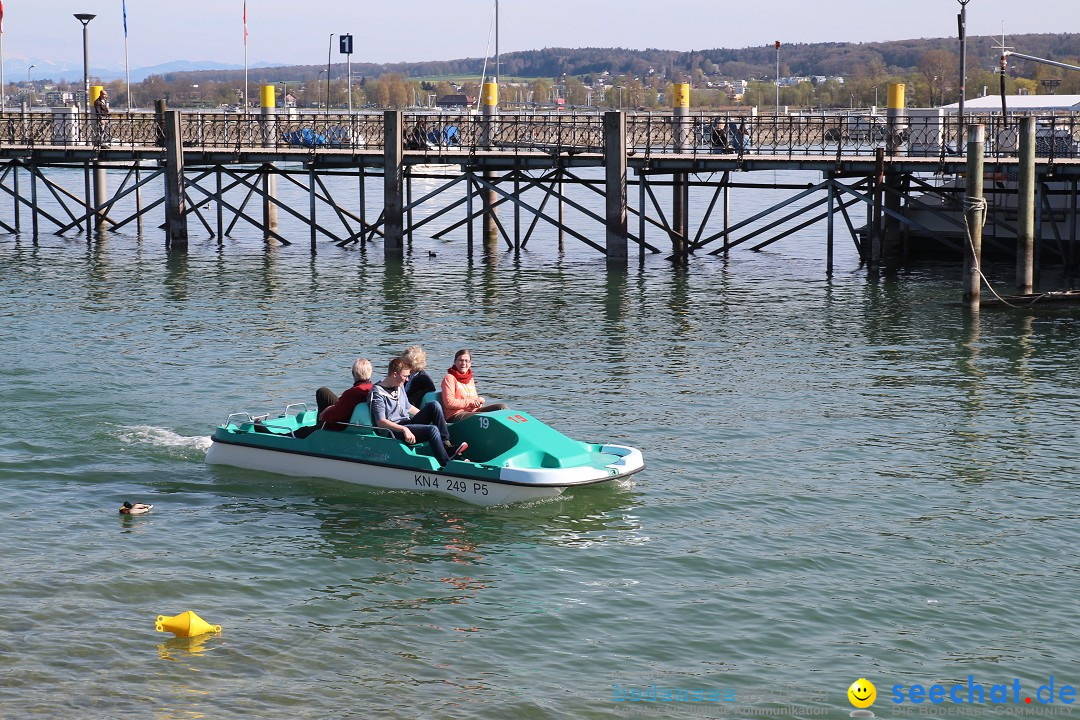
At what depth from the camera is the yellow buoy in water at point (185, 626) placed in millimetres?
11203

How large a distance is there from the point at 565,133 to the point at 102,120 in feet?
44.1

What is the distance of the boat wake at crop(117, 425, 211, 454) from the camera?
17203 mm

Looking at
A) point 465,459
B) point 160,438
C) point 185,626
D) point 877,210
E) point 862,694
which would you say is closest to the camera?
point 862,694

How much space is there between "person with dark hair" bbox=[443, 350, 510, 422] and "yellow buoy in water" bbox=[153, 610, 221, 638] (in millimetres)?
4529

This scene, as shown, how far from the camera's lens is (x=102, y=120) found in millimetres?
39031

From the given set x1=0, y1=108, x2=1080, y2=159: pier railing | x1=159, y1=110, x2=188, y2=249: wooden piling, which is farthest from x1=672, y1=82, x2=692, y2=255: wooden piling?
x1=159, y1=110, x2=188, y2=249: wooden piling

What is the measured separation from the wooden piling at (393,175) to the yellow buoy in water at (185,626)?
23.8 metres

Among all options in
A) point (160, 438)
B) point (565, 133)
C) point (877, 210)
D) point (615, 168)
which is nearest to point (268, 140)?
point (565, 133)

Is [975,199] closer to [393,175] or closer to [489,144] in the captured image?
[489,144]

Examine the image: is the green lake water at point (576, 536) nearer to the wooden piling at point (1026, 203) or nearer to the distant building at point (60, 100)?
the wooden piling at point (1026, 203)

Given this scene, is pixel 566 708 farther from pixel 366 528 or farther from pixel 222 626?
pixel 366 528

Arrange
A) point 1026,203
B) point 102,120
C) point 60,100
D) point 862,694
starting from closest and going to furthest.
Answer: point 862,694 → point 1026,203 → point 102,120 → point 60,100

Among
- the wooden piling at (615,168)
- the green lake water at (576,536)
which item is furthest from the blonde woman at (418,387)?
the wooden piling at (615,168)

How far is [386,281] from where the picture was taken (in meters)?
33.1
